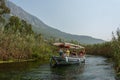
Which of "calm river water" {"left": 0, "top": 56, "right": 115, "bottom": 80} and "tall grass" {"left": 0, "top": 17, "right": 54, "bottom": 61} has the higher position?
"tall grass" {"left": 0, "top": 17, "right": 54, "bottom": 61}

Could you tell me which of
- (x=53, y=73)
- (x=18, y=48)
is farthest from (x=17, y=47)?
(x=53, y=73)

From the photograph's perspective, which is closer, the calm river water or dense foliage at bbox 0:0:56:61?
the calm river water

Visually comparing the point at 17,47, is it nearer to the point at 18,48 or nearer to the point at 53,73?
the point at 18,48

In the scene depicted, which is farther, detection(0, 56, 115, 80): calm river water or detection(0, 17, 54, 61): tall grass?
detection(0, 17, 54, 61): tall grass

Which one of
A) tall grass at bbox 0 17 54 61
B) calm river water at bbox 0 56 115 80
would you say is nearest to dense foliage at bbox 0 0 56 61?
tall grass at bbox 0 17 54 61

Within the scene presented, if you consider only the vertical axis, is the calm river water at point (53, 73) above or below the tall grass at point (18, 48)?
below

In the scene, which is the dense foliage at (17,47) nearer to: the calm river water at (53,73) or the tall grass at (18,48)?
the tall grass at (18,48)

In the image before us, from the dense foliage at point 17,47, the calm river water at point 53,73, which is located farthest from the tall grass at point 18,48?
the calm river water at point 53,73

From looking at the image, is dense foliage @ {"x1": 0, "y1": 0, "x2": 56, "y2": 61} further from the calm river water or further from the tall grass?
the calm river water

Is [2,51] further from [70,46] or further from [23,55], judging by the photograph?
[70,46]

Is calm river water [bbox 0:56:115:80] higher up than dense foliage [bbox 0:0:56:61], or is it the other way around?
dense foliage [bbox 0:0:56:61]

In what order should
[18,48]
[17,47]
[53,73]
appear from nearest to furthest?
[53,73], [17,47], [18,48]

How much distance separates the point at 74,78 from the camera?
34.3 metres

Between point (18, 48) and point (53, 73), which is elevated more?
point (18, 48)
